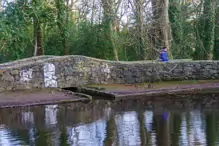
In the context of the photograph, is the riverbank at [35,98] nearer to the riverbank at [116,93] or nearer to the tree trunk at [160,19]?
the riverbank at [116,93]

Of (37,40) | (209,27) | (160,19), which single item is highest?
→ (209,27)

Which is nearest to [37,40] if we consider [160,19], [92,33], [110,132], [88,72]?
[92,33]

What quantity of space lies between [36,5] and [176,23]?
8.95 m

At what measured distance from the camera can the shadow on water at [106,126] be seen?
301 inches

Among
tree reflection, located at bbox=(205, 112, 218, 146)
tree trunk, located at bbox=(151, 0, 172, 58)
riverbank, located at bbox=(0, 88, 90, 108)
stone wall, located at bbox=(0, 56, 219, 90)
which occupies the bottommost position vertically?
tree reflection, located at bbox=(205, 112, 218, 146)

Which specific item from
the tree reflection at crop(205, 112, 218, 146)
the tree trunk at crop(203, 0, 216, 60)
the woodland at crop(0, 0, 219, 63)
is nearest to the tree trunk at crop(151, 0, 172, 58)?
the woodland at crop(0, 0, 219, 63)

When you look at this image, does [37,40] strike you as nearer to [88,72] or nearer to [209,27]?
[88,72]

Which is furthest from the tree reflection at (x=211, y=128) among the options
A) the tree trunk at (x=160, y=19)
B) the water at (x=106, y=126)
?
the tree trunk at (x=160, y=19)

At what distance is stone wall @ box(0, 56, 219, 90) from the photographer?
15.2m

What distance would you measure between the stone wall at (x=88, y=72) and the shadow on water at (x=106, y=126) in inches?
125

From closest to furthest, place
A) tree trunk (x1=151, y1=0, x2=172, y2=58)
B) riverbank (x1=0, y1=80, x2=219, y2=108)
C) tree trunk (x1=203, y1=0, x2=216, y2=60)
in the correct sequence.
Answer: tree trunk (x1=151, y1=0, x2=172, y2=58), riverbank (x1=0, y1=80, x2=219, y2=108), tree trunk (x1=203, y1=0, x2=216, y2=60)

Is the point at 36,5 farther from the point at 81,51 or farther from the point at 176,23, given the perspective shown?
the point at 176,23

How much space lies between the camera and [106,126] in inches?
361

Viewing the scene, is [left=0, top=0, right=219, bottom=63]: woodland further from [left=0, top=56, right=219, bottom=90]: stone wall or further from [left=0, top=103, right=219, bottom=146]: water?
[left=0, top=103, right=219, bottom=146]: water
